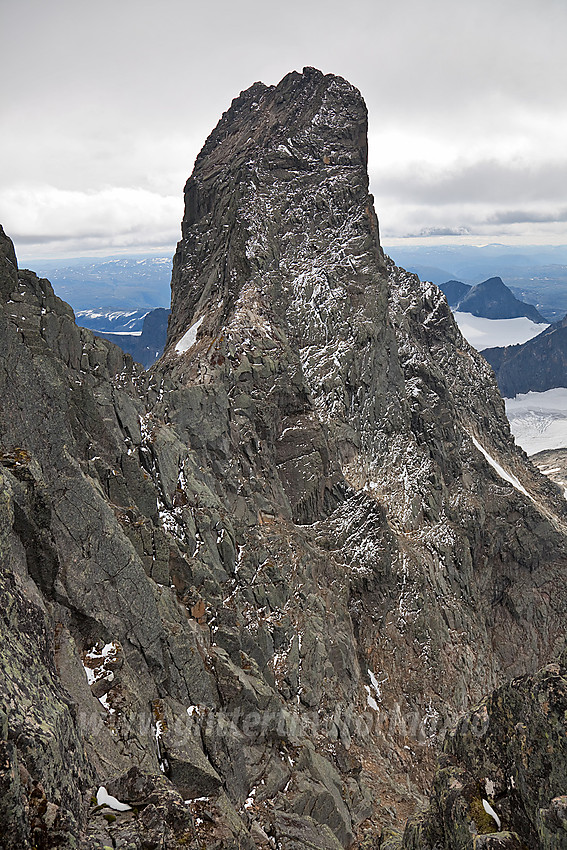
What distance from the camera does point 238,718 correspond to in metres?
21.5

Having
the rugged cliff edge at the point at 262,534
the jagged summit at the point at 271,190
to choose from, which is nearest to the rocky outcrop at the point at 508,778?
the rugged cliff edge at the point at 262,534

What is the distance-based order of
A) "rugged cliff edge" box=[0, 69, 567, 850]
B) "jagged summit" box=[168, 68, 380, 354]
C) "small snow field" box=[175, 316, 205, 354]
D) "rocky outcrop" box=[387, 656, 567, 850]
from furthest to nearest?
"jagged summit" box=[168, 68, 380, 354], "small snow field" box=[175, 316, 205, 354], "rocky outcrop" box=[387, 656, 567, 850], "rugged cliff edge" box=[0, 69, 567, 850]

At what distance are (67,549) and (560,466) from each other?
580ft

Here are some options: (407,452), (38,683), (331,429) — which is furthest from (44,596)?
(407,452)

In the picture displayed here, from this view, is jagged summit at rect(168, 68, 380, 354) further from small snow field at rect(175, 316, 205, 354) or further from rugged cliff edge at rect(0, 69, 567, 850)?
small snow field at rect(175, 316, 205, 354)

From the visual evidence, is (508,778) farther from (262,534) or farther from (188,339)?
(188,339)

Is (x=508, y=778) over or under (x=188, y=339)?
under

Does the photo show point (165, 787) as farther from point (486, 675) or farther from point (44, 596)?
point (486, 675)

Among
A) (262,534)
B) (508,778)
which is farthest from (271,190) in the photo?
(508,778)

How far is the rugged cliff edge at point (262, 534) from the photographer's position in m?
14.6

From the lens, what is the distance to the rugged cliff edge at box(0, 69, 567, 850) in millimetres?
14602

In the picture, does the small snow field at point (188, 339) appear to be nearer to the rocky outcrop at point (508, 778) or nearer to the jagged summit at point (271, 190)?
the jagged summit at point (271, 190)

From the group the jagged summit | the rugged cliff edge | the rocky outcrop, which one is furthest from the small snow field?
the rocky outcrop

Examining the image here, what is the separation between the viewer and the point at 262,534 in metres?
32.8
